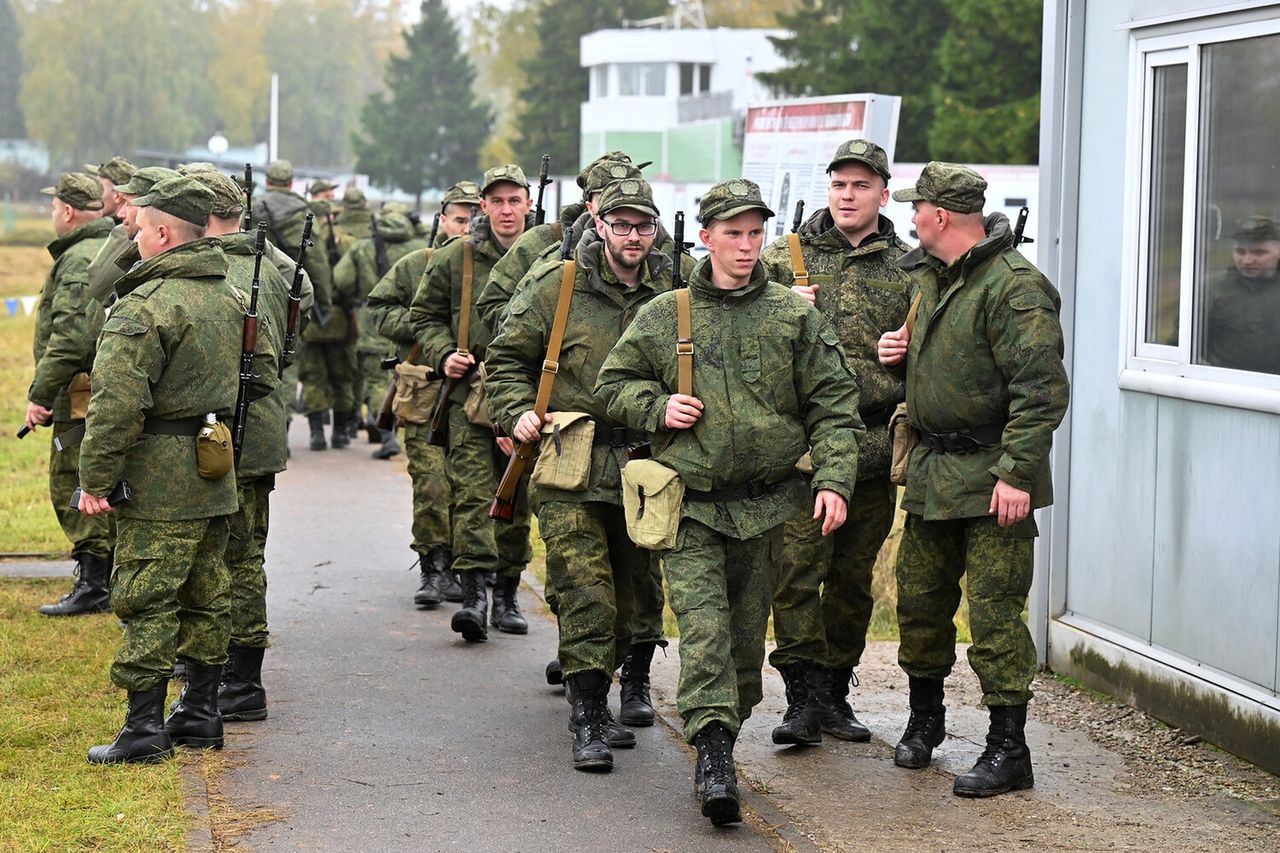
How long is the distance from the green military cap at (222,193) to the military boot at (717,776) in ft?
9.07

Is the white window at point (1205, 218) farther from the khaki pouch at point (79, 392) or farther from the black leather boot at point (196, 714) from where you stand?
the khaki pouch at point (79, 392)

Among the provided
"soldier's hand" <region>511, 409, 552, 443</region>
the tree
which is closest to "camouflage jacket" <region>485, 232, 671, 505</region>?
"soldier's hand" <region>511, 409, 552, 443</region>

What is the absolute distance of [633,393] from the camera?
20.2 feet

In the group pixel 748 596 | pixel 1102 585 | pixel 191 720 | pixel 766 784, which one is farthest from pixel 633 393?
pixel 1102 585

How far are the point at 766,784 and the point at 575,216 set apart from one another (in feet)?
9.03

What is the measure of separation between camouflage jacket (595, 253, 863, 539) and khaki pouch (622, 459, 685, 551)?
0.07 meters

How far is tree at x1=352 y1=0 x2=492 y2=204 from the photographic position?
9031 cm

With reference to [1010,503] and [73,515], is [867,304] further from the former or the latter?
[73,515]

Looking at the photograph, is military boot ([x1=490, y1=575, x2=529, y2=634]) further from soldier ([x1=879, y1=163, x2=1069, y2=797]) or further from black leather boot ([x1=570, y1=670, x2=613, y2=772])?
soldier ([x1=879, y1=163, x2=1069, y2=797])

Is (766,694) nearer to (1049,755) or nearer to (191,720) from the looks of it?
(1049,755)

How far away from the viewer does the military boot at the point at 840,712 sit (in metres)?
7.07

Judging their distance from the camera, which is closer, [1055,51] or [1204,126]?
[1204,126]

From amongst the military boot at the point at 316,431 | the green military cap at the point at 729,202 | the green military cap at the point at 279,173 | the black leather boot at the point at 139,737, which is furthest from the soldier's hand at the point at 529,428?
the military boot at the point at 316,431

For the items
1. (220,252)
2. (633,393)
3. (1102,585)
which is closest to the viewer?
(633,393)
